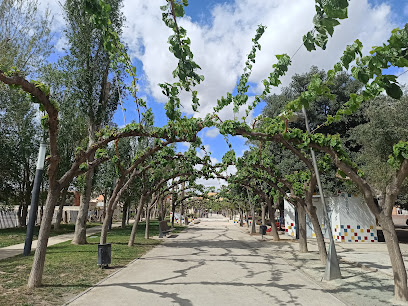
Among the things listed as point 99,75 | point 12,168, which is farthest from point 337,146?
point 12,168

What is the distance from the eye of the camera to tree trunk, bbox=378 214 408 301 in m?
6.41

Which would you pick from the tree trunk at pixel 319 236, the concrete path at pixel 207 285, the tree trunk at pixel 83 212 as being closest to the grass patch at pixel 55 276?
the concrete path at pixel 207 285

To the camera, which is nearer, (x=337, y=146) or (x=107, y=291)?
(x=107, y=291)

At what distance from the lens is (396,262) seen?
6.52 meters

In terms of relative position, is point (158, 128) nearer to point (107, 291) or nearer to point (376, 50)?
point (107, 291)

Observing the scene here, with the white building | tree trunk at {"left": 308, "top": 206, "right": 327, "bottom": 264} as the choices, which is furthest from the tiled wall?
tree trunk at {"left": 308, "top": 206, "right": 327, "bottom": 264}

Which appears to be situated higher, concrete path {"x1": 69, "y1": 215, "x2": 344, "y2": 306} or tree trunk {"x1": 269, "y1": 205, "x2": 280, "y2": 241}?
tree trunk {"x1": 269, "y1": 205, "x2": 280, "y2": 241}

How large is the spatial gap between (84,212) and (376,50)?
15.6 metres

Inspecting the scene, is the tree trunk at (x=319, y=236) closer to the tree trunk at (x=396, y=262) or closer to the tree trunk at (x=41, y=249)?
the tree trunk at (x=396, y=262)

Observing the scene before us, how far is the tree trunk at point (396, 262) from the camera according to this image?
21.0 feet

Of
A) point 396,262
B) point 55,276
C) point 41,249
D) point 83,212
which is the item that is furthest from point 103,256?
point 396,262

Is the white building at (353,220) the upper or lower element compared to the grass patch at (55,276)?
upper

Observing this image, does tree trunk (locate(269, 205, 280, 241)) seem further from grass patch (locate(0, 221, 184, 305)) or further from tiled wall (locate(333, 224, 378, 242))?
grass patch (locate(0, 221, 184, 305))

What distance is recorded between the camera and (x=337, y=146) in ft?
24.1
